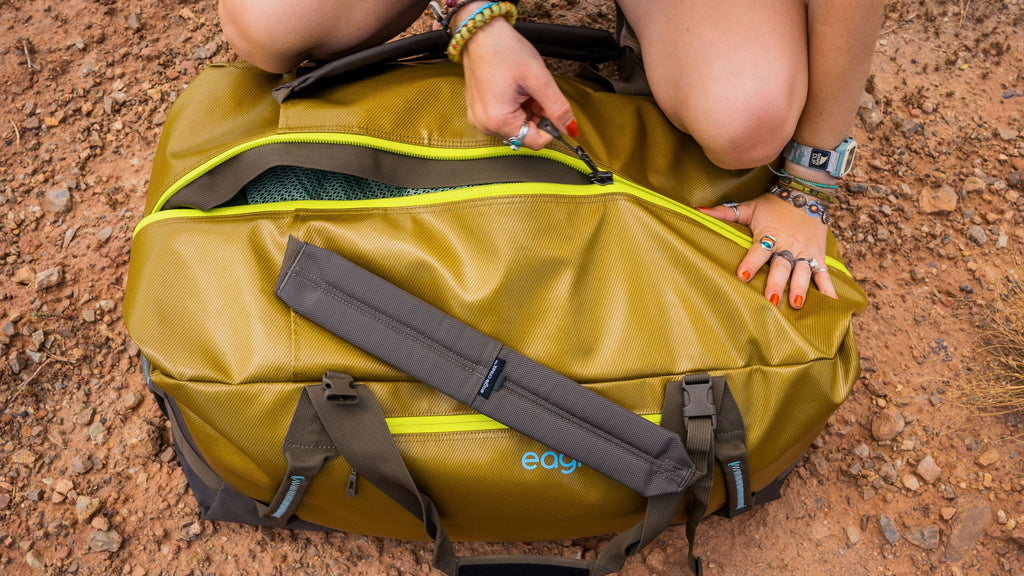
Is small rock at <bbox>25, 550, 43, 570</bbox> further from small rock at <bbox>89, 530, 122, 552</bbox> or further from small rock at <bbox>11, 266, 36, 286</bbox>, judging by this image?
small rock at <bbox>11, 266, 36, 286</bbox>

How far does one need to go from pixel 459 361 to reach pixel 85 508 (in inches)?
44.1

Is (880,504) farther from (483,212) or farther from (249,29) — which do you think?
(249,29)

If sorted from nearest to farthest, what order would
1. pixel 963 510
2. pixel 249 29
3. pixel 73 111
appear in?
pixel 249 29
pixel 963 510
pixel 73 111

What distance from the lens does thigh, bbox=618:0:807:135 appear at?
1.45m

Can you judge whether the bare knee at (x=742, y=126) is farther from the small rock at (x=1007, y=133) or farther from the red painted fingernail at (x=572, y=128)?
the small rock at (x=1007, y=133)

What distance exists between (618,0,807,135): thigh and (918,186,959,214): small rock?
2.63 ft

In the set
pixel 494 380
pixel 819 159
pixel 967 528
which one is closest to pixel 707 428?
pixel 494 380

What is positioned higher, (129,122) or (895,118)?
(895,118)

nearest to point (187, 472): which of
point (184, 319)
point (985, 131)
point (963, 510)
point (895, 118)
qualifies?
point (184, 319)

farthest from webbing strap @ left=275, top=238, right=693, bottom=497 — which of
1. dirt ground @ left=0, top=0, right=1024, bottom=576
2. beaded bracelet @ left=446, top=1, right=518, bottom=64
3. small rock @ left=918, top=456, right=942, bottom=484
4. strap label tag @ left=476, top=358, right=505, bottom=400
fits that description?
small rock @ left=918, top=456, right=942, bottom=484

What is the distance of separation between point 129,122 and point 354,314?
1.32 metres

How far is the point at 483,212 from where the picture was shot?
1276mm

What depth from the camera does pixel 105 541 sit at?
1604mm

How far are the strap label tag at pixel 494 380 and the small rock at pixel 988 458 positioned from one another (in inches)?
54.5
